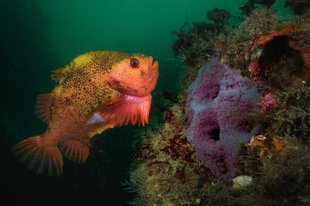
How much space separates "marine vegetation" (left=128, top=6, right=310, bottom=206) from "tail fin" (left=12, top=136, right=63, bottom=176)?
3.93 feet

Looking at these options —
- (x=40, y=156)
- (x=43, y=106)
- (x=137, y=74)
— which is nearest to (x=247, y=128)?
(x=137, y=74)

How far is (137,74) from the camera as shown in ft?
9.21

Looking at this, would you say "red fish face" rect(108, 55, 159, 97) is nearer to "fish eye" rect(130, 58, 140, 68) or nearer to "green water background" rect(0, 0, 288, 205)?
"fish eye" rect(130, 58, 140, 68)

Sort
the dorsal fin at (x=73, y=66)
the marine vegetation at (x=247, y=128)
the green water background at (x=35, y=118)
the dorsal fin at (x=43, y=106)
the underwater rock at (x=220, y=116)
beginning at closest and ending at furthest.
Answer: the marine vegetation at (x=247, y=128) < the underwater rock at (x=220, y=116) < the dorsal fin at (x=73, y=66) < the dorsal fin at (x=43, y=106) < the green water background at (x=35, y=118)

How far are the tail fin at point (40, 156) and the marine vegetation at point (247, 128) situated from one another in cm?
120

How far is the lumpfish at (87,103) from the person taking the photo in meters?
2.88

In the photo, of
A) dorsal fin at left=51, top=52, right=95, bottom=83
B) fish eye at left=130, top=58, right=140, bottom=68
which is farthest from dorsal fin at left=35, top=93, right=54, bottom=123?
fish eye at left=130, top=58, right=140, bottom=68

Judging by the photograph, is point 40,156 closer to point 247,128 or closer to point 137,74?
point 137,74

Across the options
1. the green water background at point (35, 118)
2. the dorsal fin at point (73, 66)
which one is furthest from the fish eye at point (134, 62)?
the green water background at point (35, 118)

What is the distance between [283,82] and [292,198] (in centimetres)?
121

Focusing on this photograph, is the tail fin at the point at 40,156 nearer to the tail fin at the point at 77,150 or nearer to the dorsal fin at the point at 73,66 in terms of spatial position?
the tail fin at the point at 77,150

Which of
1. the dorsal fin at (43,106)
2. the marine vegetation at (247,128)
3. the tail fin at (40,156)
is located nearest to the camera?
the marine vegetation at (247,128)

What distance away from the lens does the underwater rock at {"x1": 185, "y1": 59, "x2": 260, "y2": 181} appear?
3020 mm

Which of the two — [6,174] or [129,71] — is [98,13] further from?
[129,71]
